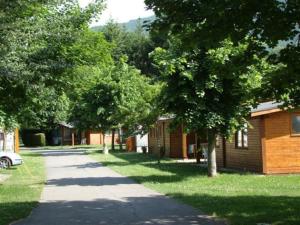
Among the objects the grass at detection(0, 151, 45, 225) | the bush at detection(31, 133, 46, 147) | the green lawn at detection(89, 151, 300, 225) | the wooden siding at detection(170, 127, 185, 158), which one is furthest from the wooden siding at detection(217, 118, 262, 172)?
the bush at detection(31, 133, 46, 147)

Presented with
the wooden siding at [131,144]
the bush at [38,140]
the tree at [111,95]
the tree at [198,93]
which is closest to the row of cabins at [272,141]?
the tree at [198,93]

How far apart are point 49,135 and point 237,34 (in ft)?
243

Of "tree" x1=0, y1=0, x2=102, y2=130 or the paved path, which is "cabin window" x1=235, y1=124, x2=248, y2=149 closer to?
the paved path

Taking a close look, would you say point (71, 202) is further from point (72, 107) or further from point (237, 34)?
point (72, 107)

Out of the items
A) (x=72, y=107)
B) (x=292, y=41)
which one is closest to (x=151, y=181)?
(x=292, y=41)

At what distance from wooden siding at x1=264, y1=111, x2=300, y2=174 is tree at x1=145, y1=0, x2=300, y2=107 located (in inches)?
529

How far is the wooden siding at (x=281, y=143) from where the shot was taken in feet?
74.9

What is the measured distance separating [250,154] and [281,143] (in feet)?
5.68

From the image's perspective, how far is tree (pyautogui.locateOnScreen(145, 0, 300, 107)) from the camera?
28.9 feet

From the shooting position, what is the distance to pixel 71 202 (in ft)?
50.3

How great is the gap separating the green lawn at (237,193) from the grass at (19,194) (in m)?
3.77

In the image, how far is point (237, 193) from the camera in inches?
637

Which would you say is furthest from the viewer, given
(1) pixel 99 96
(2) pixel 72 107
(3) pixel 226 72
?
(2) pixel 72 107

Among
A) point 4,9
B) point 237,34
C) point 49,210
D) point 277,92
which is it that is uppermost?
point 4,9
